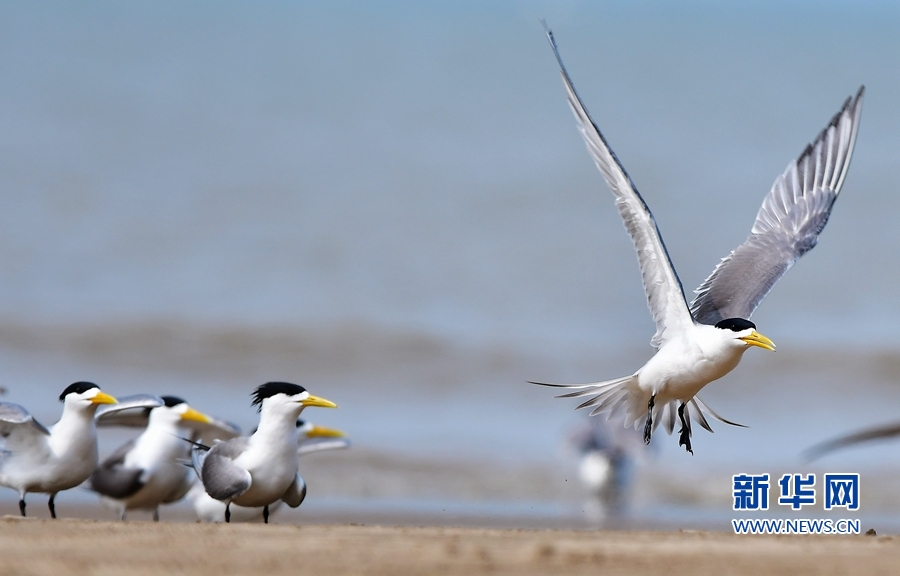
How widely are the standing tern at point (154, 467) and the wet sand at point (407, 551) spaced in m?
1.58

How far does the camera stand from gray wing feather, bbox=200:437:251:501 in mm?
6922

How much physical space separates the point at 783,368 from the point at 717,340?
7699 millimetres

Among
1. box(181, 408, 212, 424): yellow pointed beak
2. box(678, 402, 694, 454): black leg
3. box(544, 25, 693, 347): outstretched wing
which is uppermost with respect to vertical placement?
box(544, 25, 693, 347): outstretched wing

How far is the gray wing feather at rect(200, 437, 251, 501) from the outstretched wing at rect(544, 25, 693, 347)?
2547 mm

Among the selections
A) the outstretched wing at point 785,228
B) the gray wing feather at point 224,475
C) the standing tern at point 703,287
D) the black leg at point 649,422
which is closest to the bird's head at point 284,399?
the gray wing feather at point 224,475

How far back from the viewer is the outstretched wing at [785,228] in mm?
8789

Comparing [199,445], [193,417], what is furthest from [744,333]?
[193,417]

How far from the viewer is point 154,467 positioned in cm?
770

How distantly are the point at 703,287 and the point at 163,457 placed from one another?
12.4ft

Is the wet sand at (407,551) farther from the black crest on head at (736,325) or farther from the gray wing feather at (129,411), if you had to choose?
the gray wing feather at (129,411)

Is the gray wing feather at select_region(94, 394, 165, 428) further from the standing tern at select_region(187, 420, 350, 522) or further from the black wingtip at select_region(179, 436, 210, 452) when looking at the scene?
the standing tern at select_region(187, 420, 350, 522)

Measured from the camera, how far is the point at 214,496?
6.98m

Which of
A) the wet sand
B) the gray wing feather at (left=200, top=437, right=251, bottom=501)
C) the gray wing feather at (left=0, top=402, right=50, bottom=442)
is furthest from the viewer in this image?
the gray wing feather at (left=0, top=402, right=50, bottom=442)

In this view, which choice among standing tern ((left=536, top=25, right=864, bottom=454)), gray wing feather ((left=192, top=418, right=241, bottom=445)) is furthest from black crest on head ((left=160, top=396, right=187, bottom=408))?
standing tern ((left=536, top=25, right=864, bottom=454))
